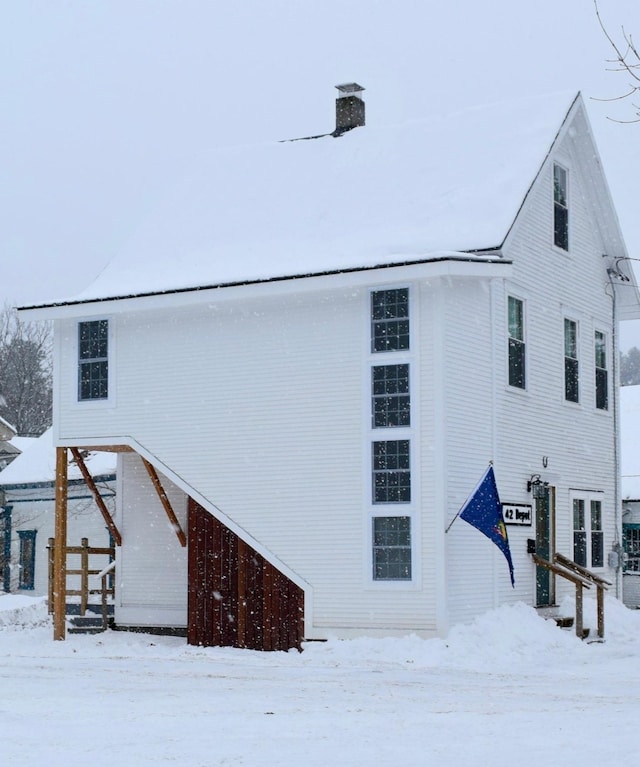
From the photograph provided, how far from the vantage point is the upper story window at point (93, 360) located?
2312cm

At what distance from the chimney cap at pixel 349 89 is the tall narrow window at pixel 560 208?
4.80m

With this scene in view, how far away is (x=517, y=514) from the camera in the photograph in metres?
21.7

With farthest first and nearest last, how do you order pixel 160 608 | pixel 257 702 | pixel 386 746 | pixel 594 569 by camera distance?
pixel 594 569, pixel 160 608, pixel 257 702, pixel 386 746

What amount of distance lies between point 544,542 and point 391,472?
16.2 feet

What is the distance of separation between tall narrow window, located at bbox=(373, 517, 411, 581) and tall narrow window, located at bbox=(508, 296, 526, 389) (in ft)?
12.4

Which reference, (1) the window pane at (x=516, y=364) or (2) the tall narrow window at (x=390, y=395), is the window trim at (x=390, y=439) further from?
(1) the window pane at (x=516, y=364)

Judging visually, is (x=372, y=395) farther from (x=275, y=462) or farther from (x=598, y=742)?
(x=598, y=742)

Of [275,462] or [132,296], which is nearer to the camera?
[275,462]

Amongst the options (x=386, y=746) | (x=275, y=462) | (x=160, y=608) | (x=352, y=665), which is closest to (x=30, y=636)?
(x=160, y=608)

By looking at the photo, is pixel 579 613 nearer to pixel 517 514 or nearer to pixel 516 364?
pixel 517 514

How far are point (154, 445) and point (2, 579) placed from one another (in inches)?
660

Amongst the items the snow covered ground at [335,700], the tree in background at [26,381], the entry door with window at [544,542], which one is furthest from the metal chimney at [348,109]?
the tree in background at [26,381]

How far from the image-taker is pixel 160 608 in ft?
78.3

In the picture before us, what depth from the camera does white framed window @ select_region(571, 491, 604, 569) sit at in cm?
2483
